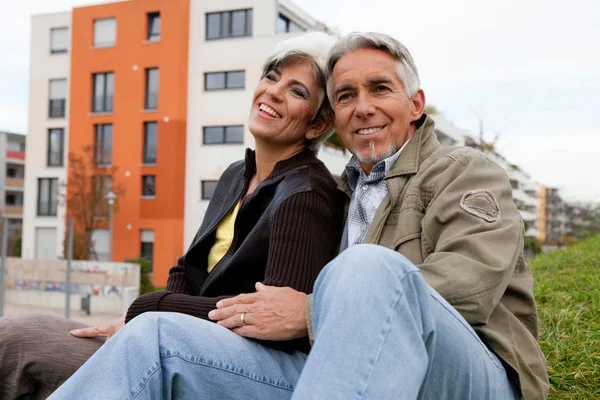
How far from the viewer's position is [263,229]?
2.32 m

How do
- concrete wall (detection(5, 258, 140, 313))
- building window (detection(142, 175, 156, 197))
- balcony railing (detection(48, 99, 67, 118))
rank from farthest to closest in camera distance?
1. balcony railing (detection(48, 99, 67, 118))
2. building window (detection(142, 175, 156, 197))
3. concrete wall (detection(5, 258, 140, 313))

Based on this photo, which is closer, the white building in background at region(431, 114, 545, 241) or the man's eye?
the man's eye

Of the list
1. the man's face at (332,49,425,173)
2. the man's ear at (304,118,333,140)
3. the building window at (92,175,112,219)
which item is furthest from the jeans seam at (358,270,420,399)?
the building window at (92,175,112,219)

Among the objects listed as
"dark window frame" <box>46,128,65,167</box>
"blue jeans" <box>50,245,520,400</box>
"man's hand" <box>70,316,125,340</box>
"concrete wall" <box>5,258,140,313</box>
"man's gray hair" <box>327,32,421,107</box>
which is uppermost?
"dark window frame" <box>46,128,65,167</box>

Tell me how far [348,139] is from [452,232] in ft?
2.59

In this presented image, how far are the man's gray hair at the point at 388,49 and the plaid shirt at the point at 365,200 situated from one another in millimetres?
276

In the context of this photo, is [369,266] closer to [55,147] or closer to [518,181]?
[55,147]

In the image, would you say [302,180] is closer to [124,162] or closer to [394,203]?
[394,203]

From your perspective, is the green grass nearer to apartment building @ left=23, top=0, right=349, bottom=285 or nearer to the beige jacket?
the beige jacket

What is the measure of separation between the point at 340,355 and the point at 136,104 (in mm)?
29194

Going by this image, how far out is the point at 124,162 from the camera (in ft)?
96.8

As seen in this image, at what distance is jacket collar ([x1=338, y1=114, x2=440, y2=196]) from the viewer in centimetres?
226

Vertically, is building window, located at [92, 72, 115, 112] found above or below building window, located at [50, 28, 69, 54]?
below

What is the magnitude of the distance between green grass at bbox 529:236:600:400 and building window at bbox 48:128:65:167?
2974 centimetres
